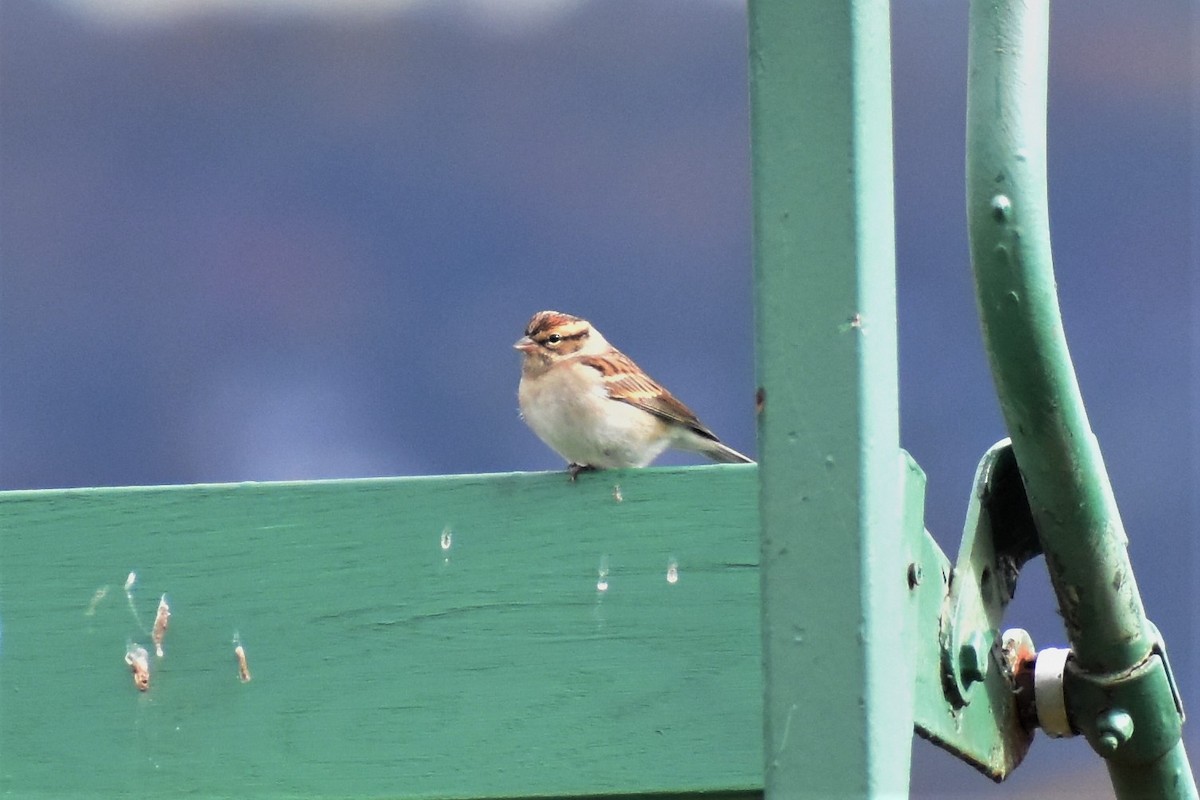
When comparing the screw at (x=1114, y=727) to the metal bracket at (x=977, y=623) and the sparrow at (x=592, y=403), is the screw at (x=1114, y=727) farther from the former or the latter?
the sparrow at (x=592, y=403)

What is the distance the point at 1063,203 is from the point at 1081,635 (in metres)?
2.79

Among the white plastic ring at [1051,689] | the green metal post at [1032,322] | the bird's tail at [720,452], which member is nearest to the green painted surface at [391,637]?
the green metal post at [1032,322]

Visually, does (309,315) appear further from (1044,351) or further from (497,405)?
(1044,351)

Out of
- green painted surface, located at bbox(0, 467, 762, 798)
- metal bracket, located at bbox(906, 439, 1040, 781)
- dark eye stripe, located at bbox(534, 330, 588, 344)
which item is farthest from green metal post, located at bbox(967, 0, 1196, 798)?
dark eye stripe, located at bbox(534, 330, 588, 344)

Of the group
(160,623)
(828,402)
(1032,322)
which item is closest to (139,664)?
(160,623)

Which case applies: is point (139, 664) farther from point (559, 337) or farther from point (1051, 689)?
point (559, 337)

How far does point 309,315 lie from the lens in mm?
4500

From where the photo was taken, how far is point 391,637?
5.48 feet

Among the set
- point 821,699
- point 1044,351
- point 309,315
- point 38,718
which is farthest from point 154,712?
point 309,315

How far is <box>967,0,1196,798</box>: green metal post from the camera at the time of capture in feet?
4.90

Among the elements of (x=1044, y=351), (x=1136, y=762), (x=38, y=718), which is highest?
(x=1044, y=351)

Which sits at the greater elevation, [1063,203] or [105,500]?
[1063,203]

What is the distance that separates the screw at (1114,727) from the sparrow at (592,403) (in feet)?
6.15

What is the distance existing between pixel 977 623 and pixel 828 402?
0.47 m
